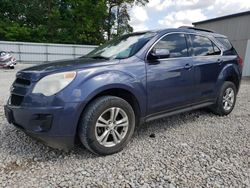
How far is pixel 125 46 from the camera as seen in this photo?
381cm

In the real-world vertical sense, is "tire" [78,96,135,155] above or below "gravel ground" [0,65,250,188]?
above

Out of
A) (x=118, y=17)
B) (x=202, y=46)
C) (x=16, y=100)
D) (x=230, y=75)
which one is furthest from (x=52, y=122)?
(x=118, y=17)

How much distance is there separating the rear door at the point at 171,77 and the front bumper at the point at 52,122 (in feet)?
3.87

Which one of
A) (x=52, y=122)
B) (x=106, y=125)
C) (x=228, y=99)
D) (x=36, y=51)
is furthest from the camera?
(x=36, y=51)

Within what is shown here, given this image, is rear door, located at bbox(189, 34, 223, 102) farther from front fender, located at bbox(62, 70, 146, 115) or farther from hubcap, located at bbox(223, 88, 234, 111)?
front fender, located at bbox(62, 70, 146, 115)

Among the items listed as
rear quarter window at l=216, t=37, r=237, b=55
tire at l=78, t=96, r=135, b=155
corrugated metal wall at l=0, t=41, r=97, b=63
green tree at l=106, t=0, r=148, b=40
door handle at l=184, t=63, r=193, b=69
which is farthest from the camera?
green tree at l=106, t=0, r=148, b=40

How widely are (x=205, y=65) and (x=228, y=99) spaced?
121cm

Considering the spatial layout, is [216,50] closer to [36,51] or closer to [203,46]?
[203,46]

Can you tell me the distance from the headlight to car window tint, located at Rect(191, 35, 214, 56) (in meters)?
2.39

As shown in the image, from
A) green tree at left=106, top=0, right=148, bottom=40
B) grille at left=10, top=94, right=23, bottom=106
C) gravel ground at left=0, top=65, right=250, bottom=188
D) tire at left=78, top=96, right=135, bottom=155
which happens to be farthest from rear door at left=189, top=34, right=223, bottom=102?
green tree at left=106, top=0, right=148, bottom=40

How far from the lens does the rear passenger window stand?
4.27m

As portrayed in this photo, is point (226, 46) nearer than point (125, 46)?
No

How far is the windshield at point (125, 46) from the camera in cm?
358

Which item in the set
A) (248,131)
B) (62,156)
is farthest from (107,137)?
(248,131)
